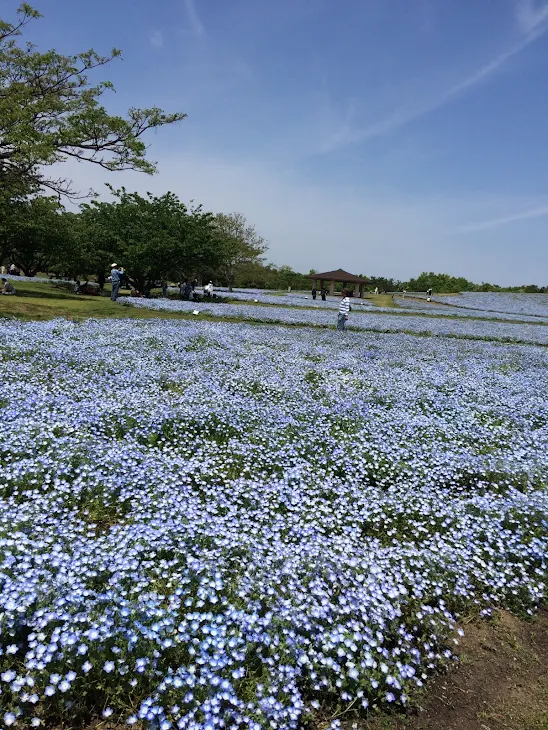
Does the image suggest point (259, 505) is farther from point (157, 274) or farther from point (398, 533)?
point (157, 274)

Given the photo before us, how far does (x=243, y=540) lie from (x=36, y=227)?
35470 millimetres

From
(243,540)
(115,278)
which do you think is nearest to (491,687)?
(243,540)

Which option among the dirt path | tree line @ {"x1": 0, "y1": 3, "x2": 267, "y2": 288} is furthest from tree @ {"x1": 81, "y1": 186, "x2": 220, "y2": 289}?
the dirt path

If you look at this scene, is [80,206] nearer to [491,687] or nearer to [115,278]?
[115,278]

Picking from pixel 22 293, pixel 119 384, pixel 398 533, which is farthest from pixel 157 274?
pixel 398 533

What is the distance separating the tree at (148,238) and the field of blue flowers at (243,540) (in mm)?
28274

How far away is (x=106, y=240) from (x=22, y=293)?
12.7m

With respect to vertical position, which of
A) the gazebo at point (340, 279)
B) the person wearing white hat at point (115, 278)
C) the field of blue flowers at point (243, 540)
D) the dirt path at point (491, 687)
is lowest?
the dirt path at point (491, 687)

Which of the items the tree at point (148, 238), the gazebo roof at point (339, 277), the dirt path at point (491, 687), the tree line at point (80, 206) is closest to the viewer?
the dirt path at point (491, 687)

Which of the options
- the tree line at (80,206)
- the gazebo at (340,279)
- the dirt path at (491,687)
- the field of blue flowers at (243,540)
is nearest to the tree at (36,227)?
the tree line at (80,206)

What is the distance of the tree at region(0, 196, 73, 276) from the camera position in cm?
2861

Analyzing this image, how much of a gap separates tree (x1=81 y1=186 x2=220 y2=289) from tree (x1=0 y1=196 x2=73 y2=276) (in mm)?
2266

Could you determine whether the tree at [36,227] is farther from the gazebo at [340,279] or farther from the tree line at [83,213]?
the gazebo at [340,279]

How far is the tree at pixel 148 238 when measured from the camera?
1444 inches
